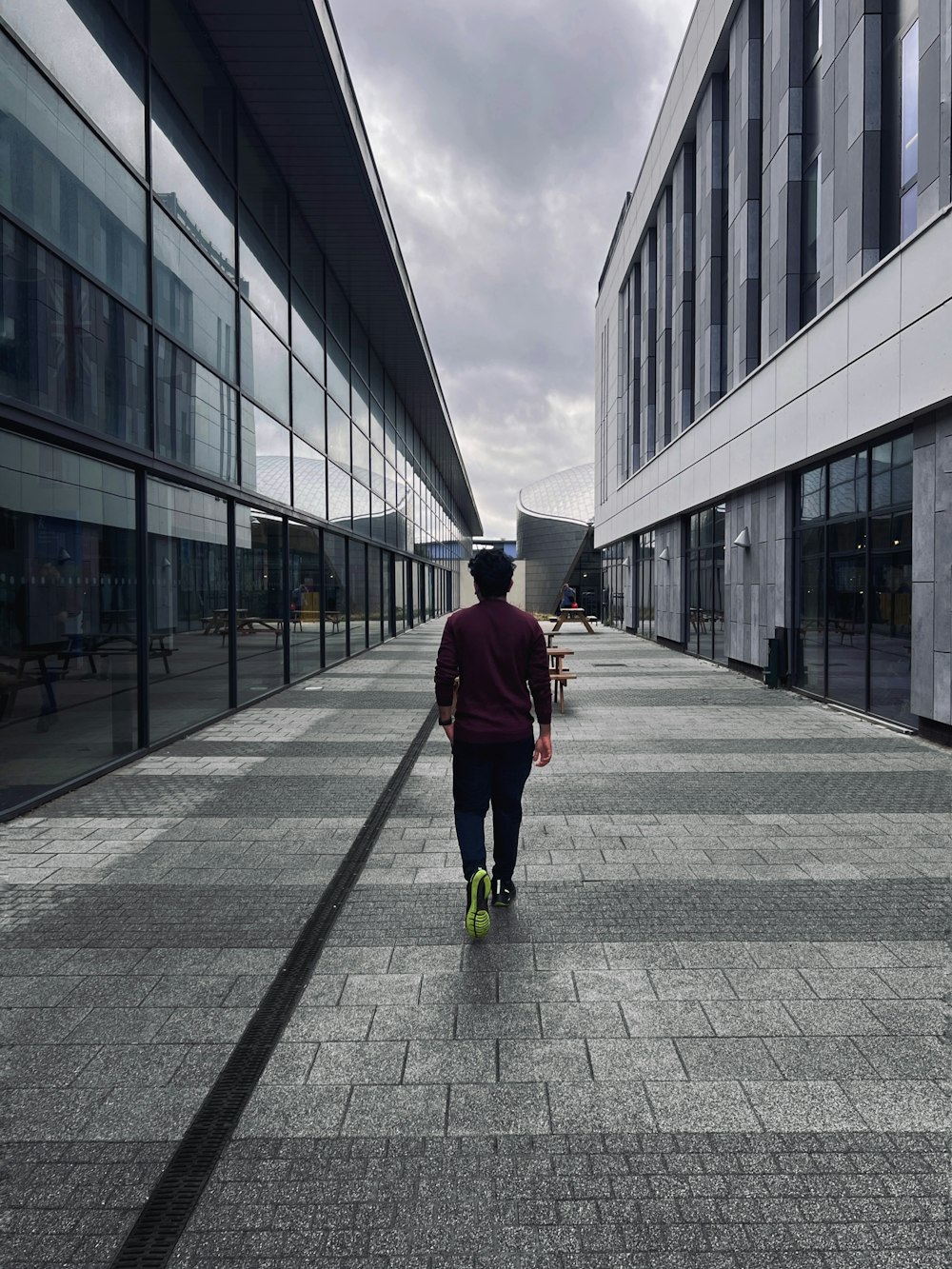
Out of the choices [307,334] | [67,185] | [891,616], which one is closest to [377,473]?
[307,334]

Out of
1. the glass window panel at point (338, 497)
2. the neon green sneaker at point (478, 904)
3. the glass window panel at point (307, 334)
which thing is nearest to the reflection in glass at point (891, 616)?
the neon green sneaker at point (478, 904)

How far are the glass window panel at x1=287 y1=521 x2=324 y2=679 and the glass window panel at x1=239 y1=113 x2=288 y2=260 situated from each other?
468cm

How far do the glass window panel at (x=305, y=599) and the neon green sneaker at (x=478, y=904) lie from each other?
11083mm

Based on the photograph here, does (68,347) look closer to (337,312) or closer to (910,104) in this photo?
(910,104)

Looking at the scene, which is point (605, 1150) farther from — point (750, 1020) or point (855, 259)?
point (855, 259)

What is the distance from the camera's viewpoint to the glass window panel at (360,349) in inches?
805

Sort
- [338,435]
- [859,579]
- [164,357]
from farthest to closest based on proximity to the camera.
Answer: [338,435], [859,579], [164,357]

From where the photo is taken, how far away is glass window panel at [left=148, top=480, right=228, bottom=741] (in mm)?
9258

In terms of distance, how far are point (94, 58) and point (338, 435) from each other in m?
10.8

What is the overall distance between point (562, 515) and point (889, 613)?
62.6 metres

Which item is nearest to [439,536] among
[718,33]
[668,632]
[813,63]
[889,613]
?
[668,632]

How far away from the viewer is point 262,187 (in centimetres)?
1330

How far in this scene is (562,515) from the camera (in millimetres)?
72625

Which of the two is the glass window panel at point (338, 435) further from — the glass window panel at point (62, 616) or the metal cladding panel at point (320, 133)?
the glass window panel at point (62, 616)
